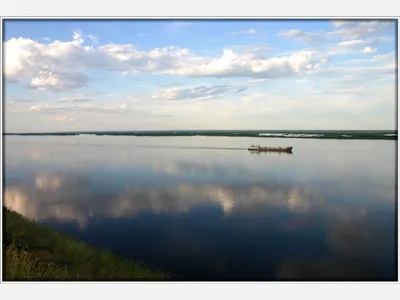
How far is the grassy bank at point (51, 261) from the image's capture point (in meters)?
7.75

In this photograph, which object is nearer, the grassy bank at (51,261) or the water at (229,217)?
the grassy bank at (51,261)

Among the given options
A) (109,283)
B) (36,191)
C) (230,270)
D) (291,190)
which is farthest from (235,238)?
(36,191)

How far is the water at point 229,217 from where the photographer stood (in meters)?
11.1

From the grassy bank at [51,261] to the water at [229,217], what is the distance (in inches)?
67.0

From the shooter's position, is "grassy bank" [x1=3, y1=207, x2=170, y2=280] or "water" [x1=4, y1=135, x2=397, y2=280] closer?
"grassy bank" [x1=3, y1=207, x2=170, y2=280]

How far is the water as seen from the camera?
11102 mm

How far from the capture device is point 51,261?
8.42 m

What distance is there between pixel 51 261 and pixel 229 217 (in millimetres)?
8524

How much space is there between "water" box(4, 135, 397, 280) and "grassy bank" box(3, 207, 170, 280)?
5.59 ft

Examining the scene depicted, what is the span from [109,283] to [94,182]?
16.7 m

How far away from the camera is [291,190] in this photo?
21.7 meters

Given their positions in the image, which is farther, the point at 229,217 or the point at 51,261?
the point at 229,217
